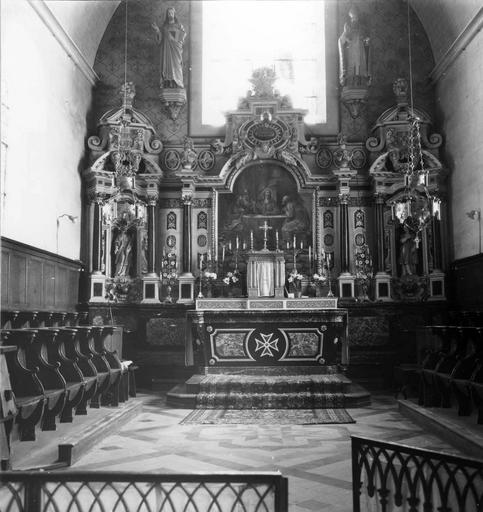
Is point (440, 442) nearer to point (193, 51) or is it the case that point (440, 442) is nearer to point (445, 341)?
point (445, 341)

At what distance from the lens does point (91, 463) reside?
16.5ft

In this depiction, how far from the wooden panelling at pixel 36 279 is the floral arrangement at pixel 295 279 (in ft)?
12.2

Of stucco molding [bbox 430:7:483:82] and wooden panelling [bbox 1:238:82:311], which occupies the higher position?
stucco molding [bbox 430:7:483:82]

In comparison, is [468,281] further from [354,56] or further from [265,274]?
[354,56]

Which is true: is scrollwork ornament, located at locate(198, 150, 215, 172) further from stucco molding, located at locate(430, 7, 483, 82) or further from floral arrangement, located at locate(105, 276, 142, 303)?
stucco molding, located at locate(430, 7, 483, 82)

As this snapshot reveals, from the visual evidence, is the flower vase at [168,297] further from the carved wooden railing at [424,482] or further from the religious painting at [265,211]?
the carved wooden railing at [424,482]

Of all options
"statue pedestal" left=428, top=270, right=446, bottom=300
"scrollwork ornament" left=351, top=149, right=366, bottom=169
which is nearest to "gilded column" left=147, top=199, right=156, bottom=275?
"scrollwork ornament" left=351, top=149, right=366, bottom=169

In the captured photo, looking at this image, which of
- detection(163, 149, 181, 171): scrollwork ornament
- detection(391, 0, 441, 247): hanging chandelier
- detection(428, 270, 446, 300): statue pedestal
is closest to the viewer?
detection(391, 0, 441, 247): hanging chandelier

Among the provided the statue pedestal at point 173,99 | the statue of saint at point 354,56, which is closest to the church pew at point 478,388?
the statue of saint at point 354,56

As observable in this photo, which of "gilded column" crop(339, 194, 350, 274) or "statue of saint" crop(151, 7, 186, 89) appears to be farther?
"statue of saint" crop(151, 7, 186, 89)

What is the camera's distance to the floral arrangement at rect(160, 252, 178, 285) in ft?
36.6

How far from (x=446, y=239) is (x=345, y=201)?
6.31ft

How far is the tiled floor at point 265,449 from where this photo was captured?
4.46 metres

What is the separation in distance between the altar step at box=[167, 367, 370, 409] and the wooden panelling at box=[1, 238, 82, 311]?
2.41 metres
